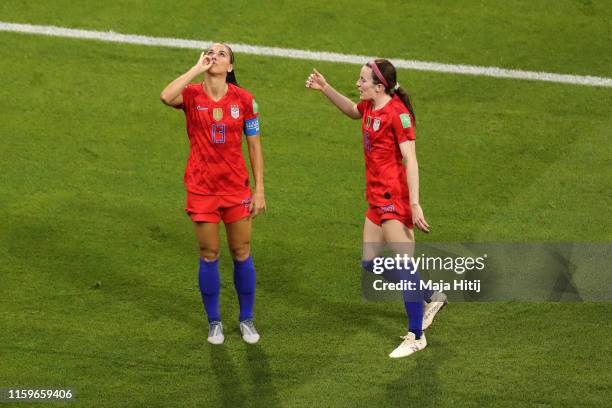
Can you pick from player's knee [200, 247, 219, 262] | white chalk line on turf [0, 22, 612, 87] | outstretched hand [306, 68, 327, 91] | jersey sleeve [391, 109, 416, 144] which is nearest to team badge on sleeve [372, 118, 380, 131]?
jersey sleeve [391, 109, 416, 144]

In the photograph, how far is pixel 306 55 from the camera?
45.5ft

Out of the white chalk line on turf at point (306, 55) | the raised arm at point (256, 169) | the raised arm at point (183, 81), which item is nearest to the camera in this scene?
the raised arm at point (183, 81)

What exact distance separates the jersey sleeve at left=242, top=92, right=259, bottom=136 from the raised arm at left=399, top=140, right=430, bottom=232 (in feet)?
3.71

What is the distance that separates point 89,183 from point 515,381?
476 cm

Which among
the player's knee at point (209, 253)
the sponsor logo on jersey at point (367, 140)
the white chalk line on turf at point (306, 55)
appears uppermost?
the white chalk line on turf at point (306, 55)

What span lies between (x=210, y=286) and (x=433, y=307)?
1.86m

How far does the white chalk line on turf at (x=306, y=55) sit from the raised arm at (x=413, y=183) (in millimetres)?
4467

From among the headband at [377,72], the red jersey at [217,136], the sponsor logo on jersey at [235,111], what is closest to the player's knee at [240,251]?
the red jersey at [217,136]

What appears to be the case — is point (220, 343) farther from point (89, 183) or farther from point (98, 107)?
point (98, 107)

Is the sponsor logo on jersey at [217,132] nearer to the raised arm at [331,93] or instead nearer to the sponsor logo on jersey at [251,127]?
the sponsor logo on jersey at [251,127]

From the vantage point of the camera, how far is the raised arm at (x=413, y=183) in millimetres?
9250

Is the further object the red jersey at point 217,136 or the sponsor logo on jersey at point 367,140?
the sponsor logo on jersey at point 367,140

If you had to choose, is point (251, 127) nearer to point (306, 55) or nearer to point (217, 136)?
point (217, 136)

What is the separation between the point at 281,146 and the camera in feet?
41.1
